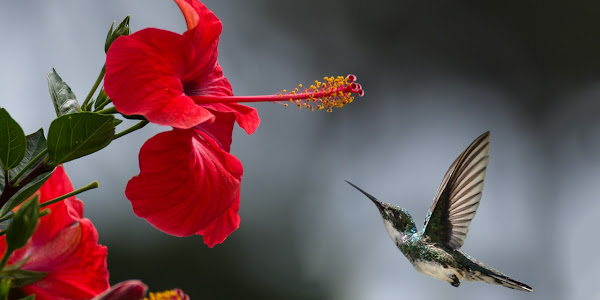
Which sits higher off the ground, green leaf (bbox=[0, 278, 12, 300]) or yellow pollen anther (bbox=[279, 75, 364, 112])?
yellow pollen anther (bbox=[279, 75, 364, 112])

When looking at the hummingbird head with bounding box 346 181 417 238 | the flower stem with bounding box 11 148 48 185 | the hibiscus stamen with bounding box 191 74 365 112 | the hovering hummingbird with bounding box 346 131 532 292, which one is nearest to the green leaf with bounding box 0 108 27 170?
the flower stem with bounding box 11 148 48 185

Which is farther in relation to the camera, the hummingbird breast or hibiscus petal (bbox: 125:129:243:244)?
the hummingbird breast

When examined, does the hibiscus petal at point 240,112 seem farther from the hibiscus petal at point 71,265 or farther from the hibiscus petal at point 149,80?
the hibiscus petal at point 71,265

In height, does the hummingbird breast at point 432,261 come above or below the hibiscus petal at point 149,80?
below

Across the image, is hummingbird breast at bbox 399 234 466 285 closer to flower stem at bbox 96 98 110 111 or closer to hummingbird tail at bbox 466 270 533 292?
hummingbird tail at bbox 466 270 533 292

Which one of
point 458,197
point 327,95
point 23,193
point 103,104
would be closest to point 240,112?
point 327,95

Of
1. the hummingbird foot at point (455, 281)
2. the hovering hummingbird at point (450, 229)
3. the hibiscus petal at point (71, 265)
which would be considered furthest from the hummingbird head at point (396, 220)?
the hibiscus petal at point (71, 265)

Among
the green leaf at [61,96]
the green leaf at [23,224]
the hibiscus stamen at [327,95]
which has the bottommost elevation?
the green leaf at [23,224]
